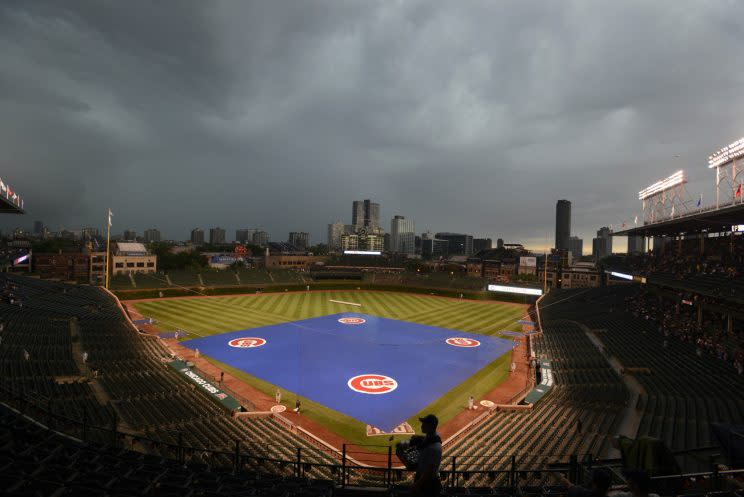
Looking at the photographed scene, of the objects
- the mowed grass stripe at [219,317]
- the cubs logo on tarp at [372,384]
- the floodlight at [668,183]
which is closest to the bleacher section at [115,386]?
the cubs logo on tarp at [372,384]

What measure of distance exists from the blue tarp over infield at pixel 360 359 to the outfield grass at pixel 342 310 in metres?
1.01

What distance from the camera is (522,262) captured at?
84938mm

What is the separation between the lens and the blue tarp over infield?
75.8 feet

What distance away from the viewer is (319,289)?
74000 mm

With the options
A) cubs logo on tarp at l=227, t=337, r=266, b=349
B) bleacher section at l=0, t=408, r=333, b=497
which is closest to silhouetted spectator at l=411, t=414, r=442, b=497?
bleacher section at l=0, t=408, r=333, b=497

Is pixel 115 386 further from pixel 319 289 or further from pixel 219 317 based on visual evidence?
pixel 319 289

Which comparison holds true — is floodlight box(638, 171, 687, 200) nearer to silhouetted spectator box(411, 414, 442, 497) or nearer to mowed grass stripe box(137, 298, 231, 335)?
silhouetted spectator box(411, 414, 442, 497)

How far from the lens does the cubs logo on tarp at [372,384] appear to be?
24719mm

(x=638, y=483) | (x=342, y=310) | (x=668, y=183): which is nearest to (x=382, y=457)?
(x=638, y=483)

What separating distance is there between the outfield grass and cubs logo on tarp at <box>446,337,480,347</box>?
437 cm

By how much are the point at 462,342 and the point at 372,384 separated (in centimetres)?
1499

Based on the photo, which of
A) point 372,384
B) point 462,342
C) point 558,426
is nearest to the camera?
point 558,426

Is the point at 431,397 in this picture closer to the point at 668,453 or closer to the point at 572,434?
the point at 572,434

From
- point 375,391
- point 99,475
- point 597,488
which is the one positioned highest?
point 597,488
